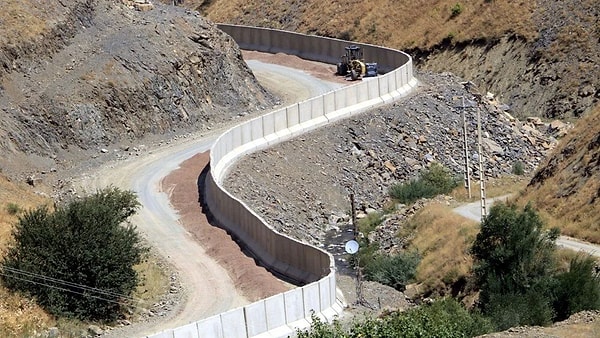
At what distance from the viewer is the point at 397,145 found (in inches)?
2448

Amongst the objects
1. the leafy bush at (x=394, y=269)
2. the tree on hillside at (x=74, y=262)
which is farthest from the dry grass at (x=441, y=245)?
the tree on hillside at (x=74, y=262)

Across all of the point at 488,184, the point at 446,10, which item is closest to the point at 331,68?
the point at 446,10

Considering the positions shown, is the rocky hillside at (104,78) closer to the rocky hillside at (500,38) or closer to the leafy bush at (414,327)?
the rocky hillside at (500,38)

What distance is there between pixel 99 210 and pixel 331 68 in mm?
38380

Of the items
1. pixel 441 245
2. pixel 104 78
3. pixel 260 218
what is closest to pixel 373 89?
pixel 104 78

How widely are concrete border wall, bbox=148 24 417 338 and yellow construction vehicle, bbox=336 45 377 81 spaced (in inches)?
62.8

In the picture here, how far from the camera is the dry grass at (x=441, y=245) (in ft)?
150

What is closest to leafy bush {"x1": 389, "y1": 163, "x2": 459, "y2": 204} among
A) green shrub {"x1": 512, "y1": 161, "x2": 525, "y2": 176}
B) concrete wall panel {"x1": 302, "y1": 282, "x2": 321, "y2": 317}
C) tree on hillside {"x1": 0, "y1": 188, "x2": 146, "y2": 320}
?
green shrub {"x1": 512, "y1": 161, "x2": 525, "y2": 176}

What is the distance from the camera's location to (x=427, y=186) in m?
58.7

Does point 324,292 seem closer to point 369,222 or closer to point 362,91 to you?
point 369,222

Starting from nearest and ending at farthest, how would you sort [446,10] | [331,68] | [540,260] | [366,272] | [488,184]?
[540,260] < [366,272] < [488,184] < [331,68] < [446,10]

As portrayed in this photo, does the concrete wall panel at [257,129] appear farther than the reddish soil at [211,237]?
Yes

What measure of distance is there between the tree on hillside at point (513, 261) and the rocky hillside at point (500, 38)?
93.7 ft

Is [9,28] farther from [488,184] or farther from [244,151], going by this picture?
[488,184]
